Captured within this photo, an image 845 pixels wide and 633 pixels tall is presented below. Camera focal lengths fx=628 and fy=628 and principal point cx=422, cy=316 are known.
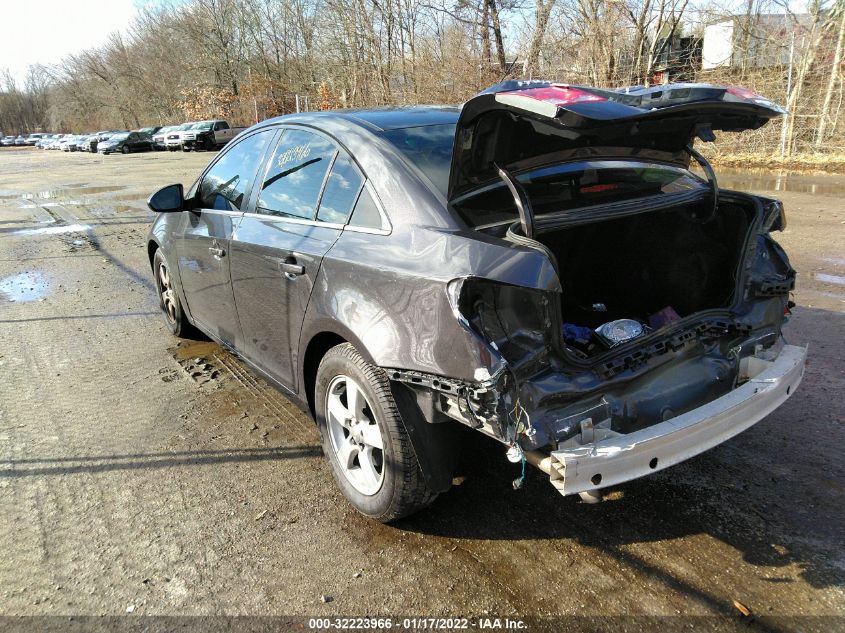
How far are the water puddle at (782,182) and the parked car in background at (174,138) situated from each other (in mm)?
33947

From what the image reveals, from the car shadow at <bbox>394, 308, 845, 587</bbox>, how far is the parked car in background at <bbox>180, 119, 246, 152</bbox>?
3927cm

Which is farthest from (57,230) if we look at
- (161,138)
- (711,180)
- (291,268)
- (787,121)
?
(161,138)

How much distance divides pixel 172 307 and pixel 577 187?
362 cm

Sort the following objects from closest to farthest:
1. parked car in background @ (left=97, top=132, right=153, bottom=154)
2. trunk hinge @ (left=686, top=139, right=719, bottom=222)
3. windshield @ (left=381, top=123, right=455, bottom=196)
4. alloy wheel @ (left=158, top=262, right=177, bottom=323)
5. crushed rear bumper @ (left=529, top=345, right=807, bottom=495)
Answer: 1. crushed rear bumper @ (left=529, top=345, right=807, bottom=495)
2. windshield @ (left=381, top=123, right=455, bottom=196)
3. trunk hinge @ (left=686, top=139, right=719, bottom=222)
4. alloy wheel @ (left=158, top=262, right=177, bottom=323)
5. parked car in background @ (left=97, top=132, right=153, bottom=154)

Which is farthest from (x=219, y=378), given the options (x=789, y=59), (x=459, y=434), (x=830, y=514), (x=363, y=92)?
(x=363, y=92)

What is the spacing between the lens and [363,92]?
28406 millimetres

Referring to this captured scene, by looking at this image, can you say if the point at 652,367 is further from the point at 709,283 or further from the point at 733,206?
the point at 733,206

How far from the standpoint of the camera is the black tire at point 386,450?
8.33ft

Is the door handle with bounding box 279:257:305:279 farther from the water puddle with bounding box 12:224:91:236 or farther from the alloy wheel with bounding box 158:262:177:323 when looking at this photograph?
the water puddle with bounding box 12:224:91:236

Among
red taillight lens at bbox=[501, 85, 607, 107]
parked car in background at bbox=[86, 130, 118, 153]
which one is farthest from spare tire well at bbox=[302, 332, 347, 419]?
parked car in background at bbox=[86, 130, 118, 153]

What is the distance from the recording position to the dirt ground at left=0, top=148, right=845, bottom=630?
8.04 ft

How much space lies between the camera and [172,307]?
5.27 meters

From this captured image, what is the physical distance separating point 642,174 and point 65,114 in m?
100

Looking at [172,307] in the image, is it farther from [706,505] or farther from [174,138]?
[174,138]
